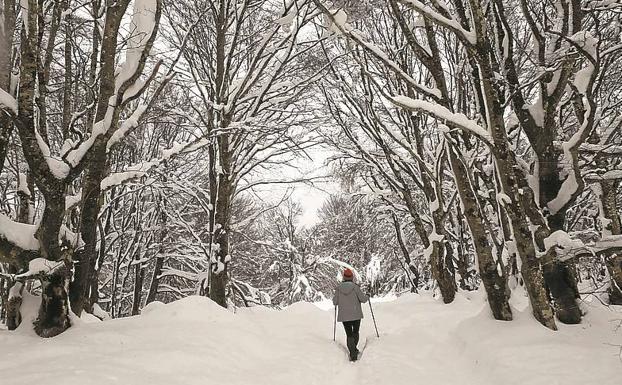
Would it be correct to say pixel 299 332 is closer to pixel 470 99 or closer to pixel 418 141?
pixel 418 141

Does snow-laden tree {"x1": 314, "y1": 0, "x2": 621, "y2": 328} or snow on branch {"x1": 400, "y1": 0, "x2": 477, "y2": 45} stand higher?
snow on branch {"x1": 400, "y1": 0, "x2": 477, "y2": 45}

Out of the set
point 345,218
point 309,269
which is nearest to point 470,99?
point 309,269

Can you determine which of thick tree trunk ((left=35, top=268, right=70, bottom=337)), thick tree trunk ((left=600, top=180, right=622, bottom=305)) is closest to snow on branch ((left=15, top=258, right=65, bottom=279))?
thick tree trunk ((left=35, top=268, right=70, bottom=337))

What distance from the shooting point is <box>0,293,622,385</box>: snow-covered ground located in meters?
3.80

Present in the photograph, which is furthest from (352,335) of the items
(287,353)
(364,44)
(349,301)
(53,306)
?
(364,44)

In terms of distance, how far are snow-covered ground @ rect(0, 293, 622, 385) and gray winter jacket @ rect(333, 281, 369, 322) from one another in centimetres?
58

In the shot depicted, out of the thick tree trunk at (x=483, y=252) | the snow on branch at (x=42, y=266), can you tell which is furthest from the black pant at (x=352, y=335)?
the snow on branch at (x=42, y=266)

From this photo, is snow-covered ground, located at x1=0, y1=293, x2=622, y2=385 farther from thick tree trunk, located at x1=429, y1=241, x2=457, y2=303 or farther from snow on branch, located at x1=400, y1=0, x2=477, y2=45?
snow on branch, located at x1=400, y1=0, x2=477, y2=45

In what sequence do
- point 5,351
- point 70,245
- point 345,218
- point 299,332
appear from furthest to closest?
point 345,218, point 299,332, point 70,245, point 5,351

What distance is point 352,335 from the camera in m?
7.18

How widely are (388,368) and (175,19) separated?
860 cm

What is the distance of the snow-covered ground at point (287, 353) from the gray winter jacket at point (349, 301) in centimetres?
58

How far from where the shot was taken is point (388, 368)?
18.5ft

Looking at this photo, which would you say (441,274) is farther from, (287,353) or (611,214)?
(287,353)
